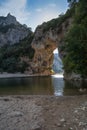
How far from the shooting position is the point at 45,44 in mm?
105562

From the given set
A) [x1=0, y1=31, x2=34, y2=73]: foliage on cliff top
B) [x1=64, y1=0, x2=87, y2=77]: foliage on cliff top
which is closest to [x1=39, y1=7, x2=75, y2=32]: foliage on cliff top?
[x1=0, y1=31, x2=34, y2=73]: foliage on cliff top

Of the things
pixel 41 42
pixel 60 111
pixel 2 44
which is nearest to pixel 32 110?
pixel 60 111

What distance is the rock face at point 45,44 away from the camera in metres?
86.6

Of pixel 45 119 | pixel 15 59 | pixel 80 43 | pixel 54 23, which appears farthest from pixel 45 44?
pixel 45 119

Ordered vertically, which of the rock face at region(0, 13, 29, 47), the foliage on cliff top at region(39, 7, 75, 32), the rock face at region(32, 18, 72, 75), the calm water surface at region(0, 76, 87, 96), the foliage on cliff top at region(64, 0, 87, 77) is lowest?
the calm water surface at region(0, 76, 87, 96)

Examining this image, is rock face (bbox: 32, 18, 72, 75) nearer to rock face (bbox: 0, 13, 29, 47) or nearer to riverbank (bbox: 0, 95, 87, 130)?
rock face (bbox: 0, 13, 29, 47)

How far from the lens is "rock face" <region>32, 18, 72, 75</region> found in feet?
284

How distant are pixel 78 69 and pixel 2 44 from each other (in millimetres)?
149669

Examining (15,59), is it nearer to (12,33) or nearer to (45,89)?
(12,33)

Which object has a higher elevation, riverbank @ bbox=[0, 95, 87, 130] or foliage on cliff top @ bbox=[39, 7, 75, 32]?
foliage on cliff top @ bbox=[39, 7, 75, 32]

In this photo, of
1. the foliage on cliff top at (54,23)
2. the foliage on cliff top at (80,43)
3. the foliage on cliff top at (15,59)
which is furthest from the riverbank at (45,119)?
the foliage on cliff top at (15,59)

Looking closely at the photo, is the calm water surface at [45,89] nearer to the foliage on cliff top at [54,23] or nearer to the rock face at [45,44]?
the rock face at [45,44]

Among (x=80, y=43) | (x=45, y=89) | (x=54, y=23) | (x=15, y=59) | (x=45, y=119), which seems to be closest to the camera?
(x=45, y=119)

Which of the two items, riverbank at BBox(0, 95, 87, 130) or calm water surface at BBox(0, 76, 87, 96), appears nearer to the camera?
riverbank at BBox(0, 95, 87, 130)
